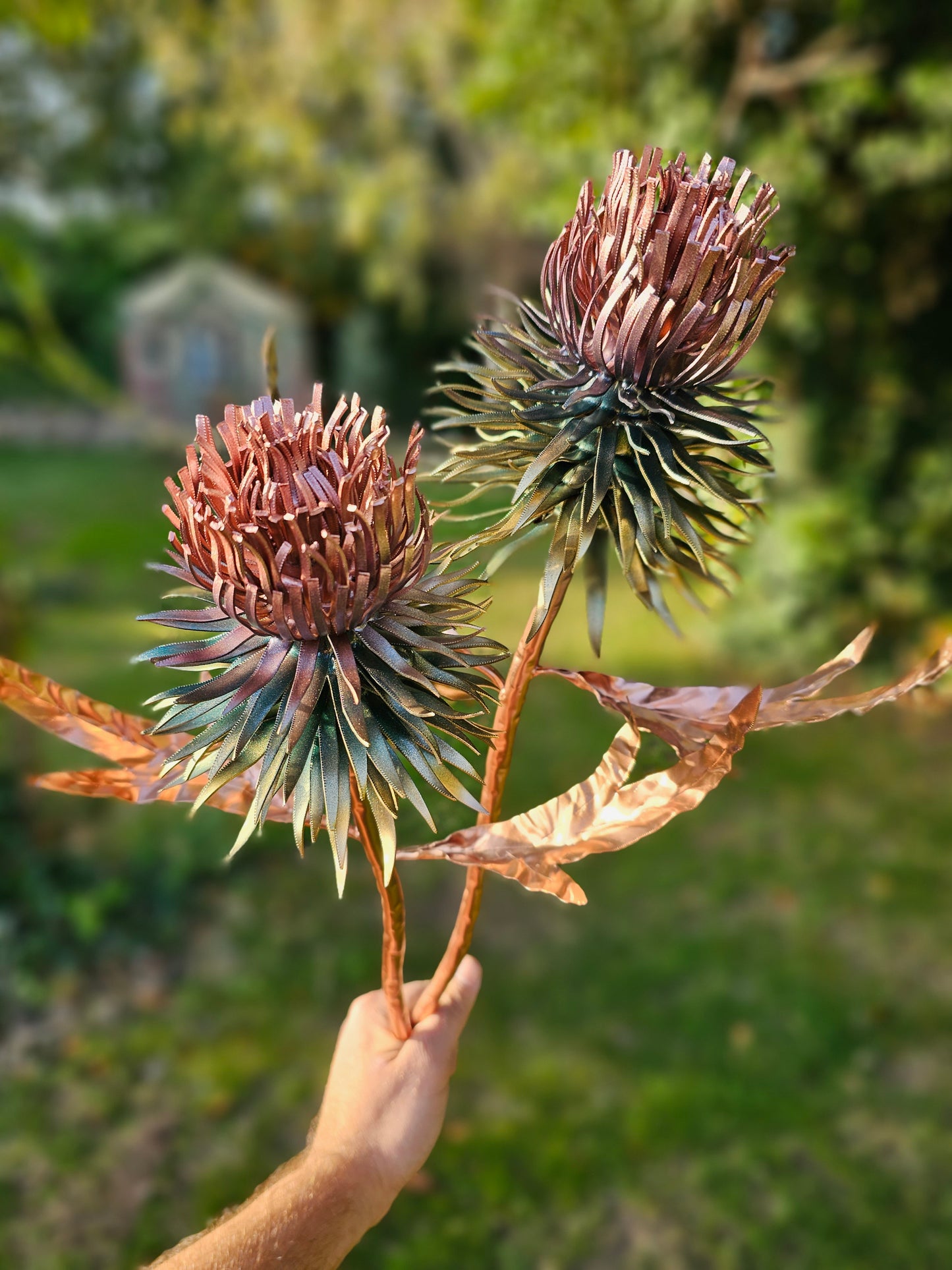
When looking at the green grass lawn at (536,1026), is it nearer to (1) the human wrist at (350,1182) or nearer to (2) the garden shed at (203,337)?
(1) the human wrist at (350,1182)

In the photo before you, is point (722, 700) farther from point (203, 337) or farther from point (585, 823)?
point (203, 337)

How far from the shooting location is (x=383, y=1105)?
4.72 feet

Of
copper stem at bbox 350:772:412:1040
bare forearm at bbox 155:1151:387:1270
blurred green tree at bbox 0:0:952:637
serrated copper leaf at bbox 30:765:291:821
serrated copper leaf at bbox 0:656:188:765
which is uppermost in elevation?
blurred green tree at bbox 0:0:952:637

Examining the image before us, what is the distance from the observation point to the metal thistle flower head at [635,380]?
1.13 m

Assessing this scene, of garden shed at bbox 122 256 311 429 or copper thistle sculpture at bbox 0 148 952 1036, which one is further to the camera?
garden shed at bbox 122 256 311 429

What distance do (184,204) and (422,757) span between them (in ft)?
61.3

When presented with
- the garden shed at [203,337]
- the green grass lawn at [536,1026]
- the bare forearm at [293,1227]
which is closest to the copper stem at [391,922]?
the bare forearm at [293,1227]

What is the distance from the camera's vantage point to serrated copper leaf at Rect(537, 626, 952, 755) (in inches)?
47.6

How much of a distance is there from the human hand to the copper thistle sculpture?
31cm

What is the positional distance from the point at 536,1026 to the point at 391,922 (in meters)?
3.70

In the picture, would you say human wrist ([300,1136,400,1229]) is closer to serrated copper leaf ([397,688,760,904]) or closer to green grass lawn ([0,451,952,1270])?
serrated copper leaf ([397,688,760,904])

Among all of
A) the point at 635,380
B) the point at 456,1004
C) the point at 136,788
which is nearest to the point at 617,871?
the point at 456,1004

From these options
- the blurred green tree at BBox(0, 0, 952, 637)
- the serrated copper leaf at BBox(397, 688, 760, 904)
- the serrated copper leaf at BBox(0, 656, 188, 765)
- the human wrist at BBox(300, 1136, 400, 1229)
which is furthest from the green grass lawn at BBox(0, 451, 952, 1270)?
the blurred green tree at BBox(0, 0, 952, 637)

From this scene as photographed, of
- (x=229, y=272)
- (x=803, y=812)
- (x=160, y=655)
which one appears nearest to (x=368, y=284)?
(x=229, y=272)
